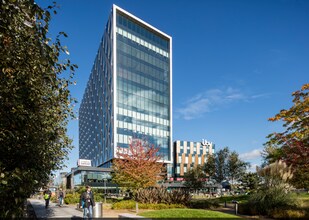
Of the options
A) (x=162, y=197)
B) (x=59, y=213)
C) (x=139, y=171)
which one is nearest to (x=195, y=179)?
(x=139, y=171)

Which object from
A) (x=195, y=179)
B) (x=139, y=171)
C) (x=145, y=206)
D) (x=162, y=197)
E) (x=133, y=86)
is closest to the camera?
(x=145, y=206)

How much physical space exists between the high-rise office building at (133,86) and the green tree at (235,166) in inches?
652

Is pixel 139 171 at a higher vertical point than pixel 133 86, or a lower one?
lower

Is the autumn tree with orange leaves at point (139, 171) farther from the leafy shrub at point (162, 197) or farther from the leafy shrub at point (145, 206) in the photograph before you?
the leafy shrub at point (145, 206)

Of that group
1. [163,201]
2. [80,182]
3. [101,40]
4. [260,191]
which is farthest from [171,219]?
[101,40]

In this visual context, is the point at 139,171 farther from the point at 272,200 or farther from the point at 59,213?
the point at 272,200

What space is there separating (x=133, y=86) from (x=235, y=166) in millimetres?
29182

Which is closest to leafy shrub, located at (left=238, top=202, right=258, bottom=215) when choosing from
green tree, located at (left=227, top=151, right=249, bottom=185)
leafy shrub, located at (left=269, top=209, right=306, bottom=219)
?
leafy shrub, located at (left=269, top=209, right=306, bottom=219)

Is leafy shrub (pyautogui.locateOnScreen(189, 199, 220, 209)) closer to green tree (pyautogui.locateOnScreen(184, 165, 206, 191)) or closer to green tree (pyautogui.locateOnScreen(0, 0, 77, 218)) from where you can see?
green tree (pyautogui.locateOnScreen(0, 0, 77, 218))

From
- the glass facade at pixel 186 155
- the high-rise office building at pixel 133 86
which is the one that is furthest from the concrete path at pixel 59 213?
the glass facade at pixel 186 155

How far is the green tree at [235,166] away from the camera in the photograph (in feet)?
161

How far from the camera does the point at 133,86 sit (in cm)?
6488

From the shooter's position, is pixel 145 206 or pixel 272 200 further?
pixel 145 206

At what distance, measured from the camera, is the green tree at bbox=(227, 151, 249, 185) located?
→ 49188mm
